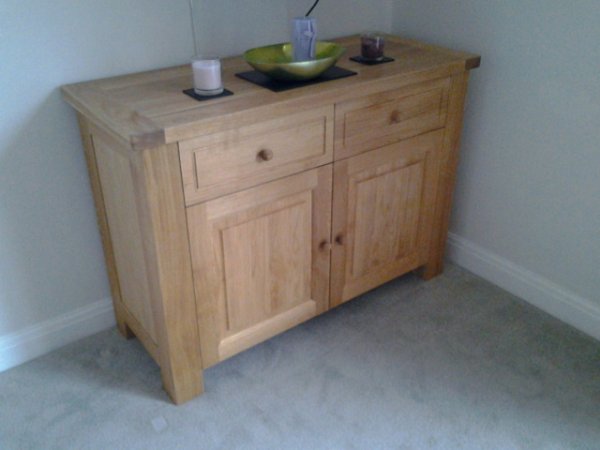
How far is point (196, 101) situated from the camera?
55.8 inches

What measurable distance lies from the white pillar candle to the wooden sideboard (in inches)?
1.9

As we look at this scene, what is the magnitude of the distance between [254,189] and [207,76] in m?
0.31

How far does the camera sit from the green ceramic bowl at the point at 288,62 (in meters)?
1.50

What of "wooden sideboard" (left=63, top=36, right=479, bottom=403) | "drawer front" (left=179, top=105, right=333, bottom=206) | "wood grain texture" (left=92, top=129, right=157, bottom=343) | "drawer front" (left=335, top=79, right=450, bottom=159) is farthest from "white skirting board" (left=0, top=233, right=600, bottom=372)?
"drawer front" (left=179, top=105, right=333, bottom=206)

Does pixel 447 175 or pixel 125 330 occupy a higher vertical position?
pixel 447 175

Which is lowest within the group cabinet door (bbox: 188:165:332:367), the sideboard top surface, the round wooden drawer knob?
cabinet door (bbox: 188:165:332:367)

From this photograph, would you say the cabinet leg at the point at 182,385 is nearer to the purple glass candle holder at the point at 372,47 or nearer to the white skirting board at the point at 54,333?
the white skirting board at the point at 54,333

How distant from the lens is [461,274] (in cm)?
222

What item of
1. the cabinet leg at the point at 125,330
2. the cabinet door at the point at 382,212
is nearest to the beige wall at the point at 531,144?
the cabinet door at the point at 382,212

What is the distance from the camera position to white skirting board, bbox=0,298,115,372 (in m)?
1.75

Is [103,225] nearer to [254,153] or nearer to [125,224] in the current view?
[125,224]

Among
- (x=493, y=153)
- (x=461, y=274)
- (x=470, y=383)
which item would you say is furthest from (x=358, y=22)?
(x=470, y=383)

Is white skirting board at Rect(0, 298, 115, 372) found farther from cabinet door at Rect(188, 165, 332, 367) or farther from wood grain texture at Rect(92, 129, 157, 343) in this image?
cabinet door at Rect(188, 165, 332, 367)

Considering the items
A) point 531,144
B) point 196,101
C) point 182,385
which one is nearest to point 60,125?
point 196,101
